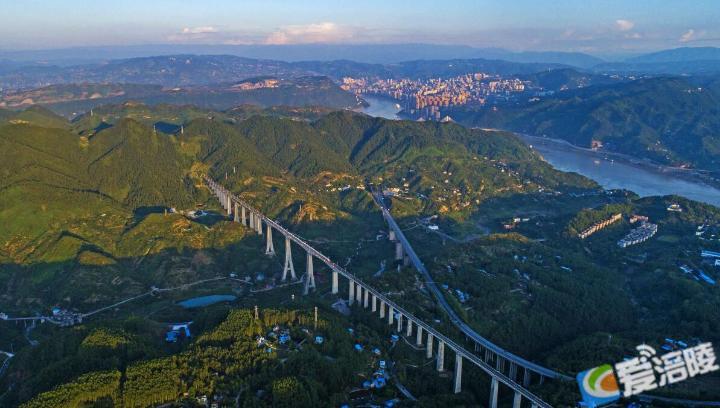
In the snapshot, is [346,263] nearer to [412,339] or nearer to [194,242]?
[194,242]

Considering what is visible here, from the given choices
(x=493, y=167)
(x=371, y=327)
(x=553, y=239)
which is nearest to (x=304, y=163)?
(x=493, y=167)

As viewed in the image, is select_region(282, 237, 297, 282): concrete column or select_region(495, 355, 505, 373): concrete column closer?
select_region(495, 355, 505, 373): concrete column

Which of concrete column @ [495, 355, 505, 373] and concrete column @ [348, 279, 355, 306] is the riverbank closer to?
concrete column @ [348, 279, 355, 306]

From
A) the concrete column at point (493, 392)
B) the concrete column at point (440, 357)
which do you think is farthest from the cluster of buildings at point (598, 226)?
the concrete column at point (493, 392)

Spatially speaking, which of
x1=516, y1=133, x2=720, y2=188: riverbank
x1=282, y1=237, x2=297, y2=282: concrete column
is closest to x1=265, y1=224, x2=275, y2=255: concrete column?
x1=282, y1=237, x2=297, y2=282: concrete column

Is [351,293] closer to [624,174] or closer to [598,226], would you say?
[598,226]
